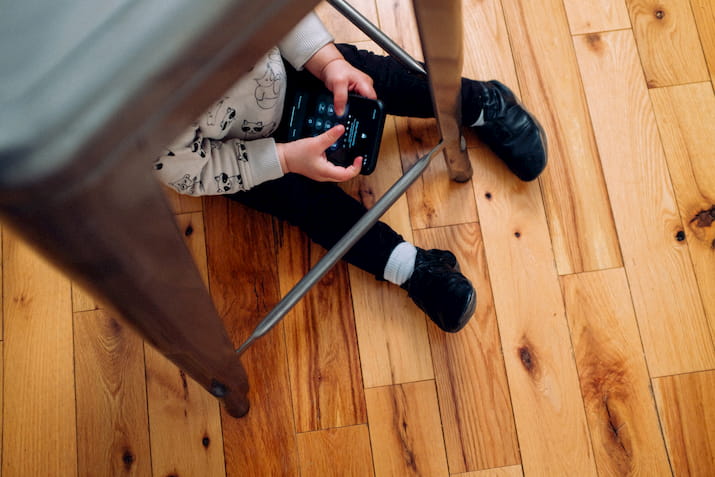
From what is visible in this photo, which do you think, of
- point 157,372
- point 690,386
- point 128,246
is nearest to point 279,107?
point 157,372

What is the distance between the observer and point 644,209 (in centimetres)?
95

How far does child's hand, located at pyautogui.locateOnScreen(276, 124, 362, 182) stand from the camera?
2.41 ft

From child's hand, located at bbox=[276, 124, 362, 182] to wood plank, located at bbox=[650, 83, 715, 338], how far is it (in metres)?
0.51

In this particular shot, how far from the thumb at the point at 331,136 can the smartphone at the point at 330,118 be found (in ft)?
0.27

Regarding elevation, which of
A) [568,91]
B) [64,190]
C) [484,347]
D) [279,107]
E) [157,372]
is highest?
[64,190]

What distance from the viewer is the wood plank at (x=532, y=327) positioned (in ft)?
2.87

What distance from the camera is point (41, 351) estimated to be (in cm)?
91

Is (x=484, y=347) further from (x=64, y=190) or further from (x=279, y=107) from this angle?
(x=64, y=190)

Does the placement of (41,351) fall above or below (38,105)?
below

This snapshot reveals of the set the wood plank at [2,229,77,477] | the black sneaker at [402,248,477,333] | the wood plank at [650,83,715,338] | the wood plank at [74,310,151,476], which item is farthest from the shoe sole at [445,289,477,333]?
the wood plank at [2,229,77,477]

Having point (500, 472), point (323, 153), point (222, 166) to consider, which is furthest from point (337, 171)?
point (500, 472)

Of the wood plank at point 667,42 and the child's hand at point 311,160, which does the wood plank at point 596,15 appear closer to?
the wood plank at point 667,42

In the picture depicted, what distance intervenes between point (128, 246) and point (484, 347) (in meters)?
0.70

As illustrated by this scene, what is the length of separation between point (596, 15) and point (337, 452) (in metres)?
0.78
